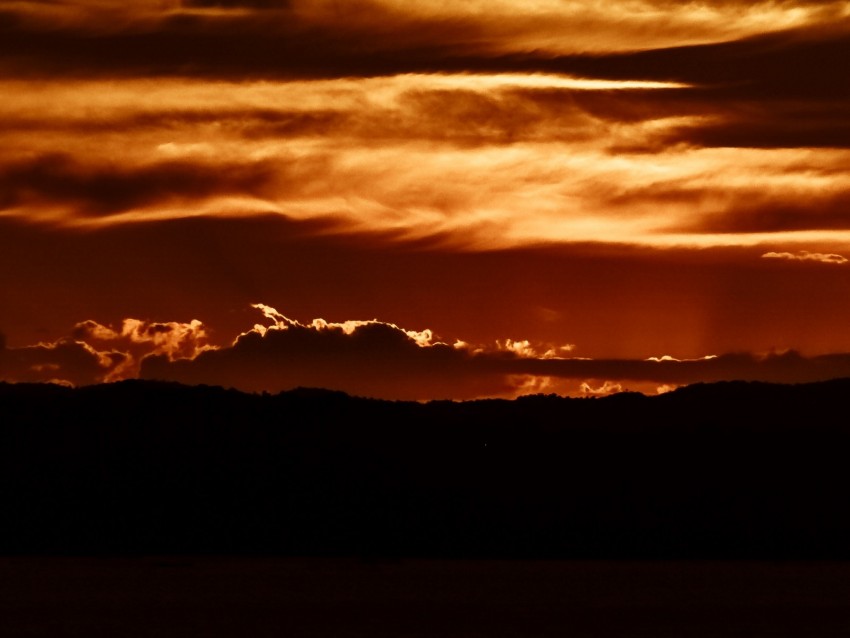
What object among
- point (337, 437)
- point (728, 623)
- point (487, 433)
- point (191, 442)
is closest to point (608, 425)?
point (487, 433)

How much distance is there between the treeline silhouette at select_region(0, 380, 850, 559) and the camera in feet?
339

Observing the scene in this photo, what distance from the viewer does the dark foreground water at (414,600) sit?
5184 cm

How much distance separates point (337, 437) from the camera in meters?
134

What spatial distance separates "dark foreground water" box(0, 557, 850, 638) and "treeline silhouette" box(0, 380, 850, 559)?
17388 millimetres

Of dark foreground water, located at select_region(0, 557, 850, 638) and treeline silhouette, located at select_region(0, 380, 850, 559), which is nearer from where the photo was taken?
dark foreground water, located at select_region(0, 557, 850, 638)

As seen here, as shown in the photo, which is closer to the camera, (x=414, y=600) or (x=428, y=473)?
(x=414, y=600)

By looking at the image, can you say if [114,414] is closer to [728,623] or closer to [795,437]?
[795,437]

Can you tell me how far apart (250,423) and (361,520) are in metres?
27.5

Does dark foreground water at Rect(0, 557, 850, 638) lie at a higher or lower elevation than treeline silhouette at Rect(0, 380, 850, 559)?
lower

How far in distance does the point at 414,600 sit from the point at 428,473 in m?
63.4

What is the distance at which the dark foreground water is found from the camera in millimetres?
51844

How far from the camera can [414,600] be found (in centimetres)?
6062

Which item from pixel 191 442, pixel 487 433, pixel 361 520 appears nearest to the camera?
pixel 361 520

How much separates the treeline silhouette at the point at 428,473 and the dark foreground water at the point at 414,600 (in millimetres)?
17388
